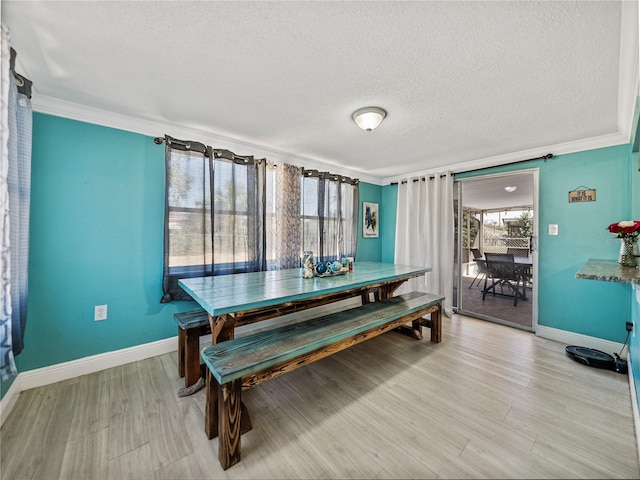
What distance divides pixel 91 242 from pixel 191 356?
4.29 feet

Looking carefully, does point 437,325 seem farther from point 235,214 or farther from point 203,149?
point 203,149

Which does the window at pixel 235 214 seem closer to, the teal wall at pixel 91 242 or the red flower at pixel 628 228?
the teal wall at pixel 91 242

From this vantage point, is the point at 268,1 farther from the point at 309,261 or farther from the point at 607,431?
the point at 607,431

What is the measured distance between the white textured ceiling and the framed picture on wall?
6.22 feet

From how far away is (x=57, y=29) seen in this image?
4.20ft

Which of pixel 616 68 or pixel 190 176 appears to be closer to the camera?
pixel 616 68

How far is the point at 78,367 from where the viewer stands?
203 centimetres

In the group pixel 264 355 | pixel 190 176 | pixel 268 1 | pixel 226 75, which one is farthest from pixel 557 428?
pixel 190 176

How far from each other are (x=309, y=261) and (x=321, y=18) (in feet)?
5.56

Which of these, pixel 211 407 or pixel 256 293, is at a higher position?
pixel 256 293

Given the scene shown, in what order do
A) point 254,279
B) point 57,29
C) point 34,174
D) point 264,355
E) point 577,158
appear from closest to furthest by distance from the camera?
point 57,29, point 264,355, point 34,174, point 254,279, point 577,158

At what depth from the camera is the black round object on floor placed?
2.13m

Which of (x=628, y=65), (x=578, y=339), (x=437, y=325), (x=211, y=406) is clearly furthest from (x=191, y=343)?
(x=578, y=339)

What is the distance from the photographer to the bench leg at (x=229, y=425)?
1.24 metres
